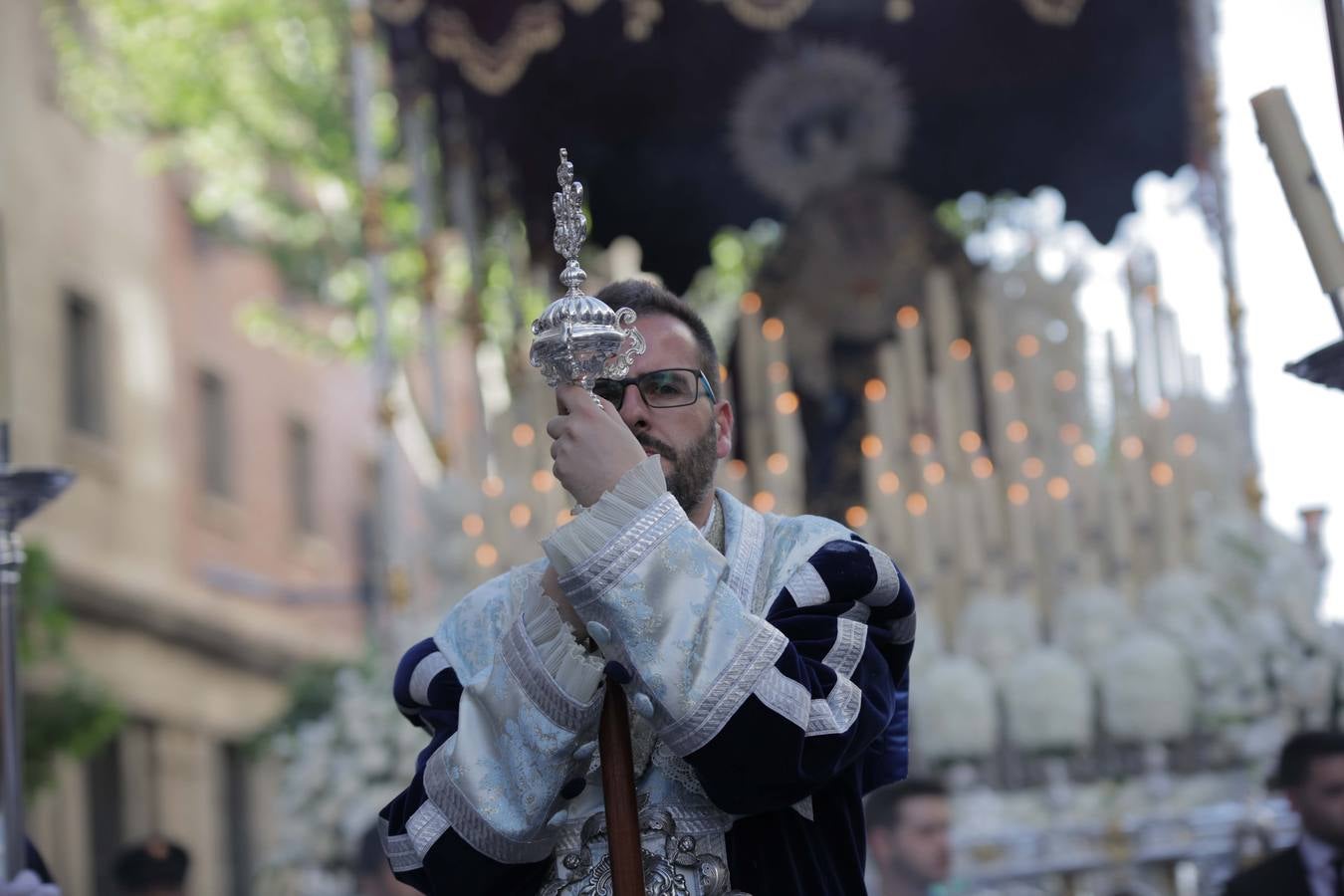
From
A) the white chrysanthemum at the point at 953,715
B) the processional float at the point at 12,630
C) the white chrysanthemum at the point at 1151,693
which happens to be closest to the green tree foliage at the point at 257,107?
the white chrysanthemum at the point at 953,715

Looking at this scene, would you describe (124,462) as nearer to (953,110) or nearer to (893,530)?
(953,110)

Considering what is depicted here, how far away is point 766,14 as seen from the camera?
8477 mm

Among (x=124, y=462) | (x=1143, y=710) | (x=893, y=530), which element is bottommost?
(x=1143, y=710)

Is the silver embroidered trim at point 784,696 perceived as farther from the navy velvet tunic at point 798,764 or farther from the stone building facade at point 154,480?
the stone building facade at point 154,480

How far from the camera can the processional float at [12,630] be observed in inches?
144

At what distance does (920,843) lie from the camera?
627 centimetres

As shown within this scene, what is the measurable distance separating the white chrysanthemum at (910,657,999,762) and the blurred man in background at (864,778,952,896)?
405 mm

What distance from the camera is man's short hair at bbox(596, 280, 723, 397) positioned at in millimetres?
3160

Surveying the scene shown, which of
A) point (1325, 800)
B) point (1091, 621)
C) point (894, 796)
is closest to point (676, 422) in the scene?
point (1325, 800)

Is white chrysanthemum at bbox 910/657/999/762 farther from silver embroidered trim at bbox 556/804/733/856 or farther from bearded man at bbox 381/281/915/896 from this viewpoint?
silver embroidered trim at bbox 556/804/733/856

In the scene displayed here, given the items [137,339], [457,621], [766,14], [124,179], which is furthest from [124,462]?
[457,621]

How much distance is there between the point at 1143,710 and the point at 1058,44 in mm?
3917

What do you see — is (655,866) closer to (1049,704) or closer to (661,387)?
(661,387)

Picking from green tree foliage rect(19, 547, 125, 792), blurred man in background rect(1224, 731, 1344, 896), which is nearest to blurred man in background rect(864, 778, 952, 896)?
blurred man in background rect(1224, 731, 1344, 896)
